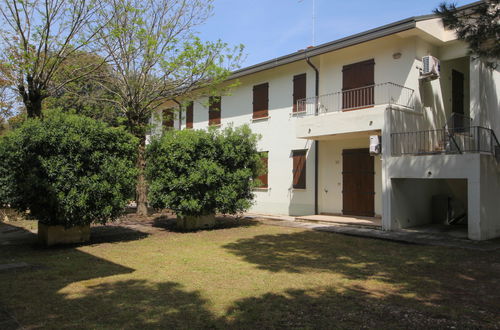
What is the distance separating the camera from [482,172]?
9125 millimetres

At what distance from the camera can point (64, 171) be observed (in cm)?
790

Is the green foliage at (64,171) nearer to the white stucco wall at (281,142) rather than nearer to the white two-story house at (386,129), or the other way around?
the white stucco wall at (281,142)

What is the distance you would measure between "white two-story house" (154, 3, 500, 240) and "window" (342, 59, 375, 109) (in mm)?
37

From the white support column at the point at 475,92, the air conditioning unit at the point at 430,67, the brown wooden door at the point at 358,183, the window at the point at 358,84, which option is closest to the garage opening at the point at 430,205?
the brown wooden door at the point at 358,183

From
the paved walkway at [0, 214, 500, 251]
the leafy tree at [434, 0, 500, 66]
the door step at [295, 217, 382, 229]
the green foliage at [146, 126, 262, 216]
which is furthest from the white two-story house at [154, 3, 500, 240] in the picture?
the green foliage at [146, 126, 262, 216]

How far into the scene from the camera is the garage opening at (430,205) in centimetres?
1102

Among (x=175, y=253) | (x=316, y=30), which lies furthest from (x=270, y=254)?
(x=316, y=30)

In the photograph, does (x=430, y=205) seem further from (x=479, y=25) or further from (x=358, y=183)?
(x=479, y=25)

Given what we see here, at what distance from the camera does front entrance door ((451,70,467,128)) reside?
1330cm

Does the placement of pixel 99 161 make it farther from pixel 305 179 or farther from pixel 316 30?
pixel 316 30

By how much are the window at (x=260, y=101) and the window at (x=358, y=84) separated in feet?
12.9

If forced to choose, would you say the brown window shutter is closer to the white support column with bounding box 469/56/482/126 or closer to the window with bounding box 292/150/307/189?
the window with bounding box 292/150/307/189

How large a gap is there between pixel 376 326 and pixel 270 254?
407 cm

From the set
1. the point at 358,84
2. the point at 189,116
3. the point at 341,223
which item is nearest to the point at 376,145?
the point at 341,223
